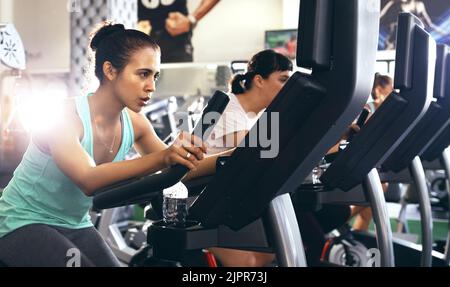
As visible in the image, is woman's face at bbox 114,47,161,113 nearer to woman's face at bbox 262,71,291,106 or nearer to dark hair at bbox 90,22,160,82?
dark hair at bbox 90,22,160,82

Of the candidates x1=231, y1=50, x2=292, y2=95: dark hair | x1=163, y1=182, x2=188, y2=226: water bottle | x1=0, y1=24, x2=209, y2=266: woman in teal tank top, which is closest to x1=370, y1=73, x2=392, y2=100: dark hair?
x1=231, y1=50, x2=292, y2=95: dark hair

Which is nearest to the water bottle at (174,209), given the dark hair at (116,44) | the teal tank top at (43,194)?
the teal tank top at (43,194)

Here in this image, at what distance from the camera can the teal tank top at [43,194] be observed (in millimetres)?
1460

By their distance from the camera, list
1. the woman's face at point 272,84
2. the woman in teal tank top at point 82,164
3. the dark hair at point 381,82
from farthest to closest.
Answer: the dark hair at point 381,82 → the woman's face at point 272,84 → the woman in teal tank top at point 82,164

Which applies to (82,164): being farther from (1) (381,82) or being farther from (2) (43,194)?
(1) (381,82)

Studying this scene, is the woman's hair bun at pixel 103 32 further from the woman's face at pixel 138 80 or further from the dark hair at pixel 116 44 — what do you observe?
the woman's face at pixel 138 80

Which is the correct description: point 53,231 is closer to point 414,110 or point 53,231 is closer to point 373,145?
point 373,145

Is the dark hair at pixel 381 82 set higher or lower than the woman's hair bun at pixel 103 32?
lower

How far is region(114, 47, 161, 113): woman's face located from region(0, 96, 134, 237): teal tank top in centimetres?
10

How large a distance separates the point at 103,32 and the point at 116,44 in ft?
0.32

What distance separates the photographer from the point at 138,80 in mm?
1518
